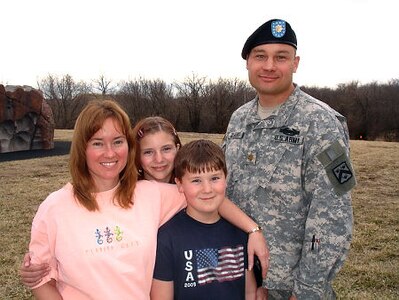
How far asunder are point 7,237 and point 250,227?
5.16 meters

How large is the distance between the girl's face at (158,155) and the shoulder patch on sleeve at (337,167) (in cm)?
81

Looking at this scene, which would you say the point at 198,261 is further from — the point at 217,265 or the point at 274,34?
the point at 274,34

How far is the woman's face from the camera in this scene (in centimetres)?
197

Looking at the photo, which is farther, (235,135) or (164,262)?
(235,135)

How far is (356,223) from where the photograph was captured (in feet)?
22.9

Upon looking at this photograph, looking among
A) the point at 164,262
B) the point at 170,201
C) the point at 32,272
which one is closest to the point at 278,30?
the point at 170,201

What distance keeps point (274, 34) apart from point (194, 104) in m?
39.8

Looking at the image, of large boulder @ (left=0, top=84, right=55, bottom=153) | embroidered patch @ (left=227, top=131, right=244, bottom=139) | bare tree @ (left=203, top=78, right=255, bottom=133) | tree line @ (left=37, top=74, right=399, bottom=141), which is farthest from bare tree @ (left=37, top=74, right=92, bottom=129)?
embroidered patch @ (left=227, top=131, right=244, bottom=139)

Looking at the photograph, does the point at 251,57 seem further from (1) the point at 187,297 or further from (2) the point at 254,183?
(1) the point at 187,297

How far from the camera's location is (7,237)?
20.3 ft

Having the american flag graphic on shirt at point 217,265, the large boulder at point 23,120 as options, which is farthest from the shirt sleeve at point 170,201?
the large boulder at point 23,120

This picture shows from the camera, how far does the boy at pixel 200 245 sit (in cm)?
197

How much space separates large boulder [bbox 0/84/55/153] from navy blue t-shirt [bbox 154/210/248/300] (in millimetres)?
13960

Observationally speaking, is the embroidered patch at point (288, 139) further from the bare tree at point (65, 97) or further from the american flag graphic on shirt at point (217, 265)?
the bare tree at point (65, 97)
